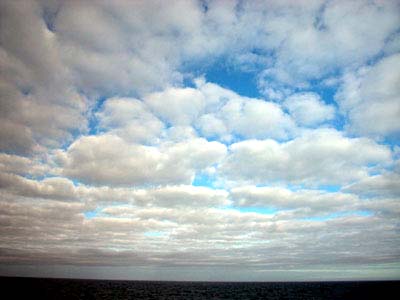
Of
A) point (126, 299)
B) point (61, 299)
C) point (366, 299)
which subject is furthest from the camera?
point (366, 299)

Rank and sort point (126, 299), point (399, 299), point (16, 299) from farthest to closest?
point (399, 299) → point (126, 299) → point (16, 299)

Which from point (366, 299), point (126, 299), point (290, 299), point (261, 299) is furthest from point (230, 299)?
point (366, 299)

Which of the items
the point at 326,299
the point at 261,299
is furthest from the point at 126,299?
the point at 326,299

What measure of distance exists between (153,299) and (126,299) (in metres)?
7.79

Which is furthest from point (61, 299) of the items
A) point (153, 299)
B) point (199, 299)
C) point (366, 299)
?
point (366, 299)

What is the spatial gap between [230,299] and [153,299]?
24783 mm

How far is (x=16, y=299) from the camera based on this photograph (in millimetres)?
63562

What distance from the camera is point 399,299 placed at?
8294 cm

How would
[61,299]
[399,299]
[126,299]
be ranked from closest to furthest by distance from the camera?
1. [61,299]
2. [126,299]
3. [399,299]

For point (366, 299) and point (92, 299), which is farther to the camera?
point (366, 299)

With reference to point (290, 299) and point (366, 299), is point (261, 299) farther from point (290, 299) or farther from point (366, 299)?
point (366, 299)

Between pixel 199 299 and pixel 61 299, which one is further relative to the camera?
pixel 199 299

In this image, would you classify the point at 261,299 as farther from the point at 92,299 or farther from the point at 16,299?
the point at 16,299

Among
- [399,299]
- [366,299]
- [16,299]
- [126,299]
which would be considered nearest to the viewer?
[16,299]
